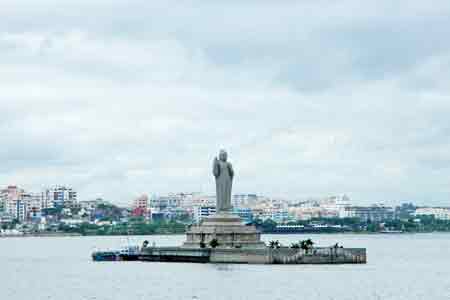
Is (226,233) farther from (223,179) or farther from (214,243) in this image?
(223,179)

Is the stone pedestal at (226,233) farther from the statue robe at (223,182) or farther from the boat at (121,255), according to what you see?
the boat at (121,255)

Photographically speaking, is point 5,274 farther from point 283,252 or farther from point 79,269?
point 283,252

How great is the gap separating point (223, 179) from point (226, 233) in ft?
12.2

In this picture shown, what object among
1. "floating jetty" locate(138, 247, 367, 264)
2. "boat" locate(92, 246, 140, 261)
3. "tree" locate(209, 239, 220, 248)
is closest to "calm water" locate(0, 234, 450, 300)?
"floating jetty" locate(138, 247, 367, 264)

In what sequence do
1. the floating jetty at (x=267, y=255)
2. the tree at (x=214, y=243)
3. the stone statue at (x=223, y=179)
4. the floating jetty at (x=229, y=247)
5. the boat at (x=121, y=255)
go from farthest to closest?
the boat at (x=121, y=255) < the stone statue at (x=223, y=179) < the tree at (x=214, y=243) < the floating jetty at (x=229, y=247) < the floating jetty at (x=267, y=255)

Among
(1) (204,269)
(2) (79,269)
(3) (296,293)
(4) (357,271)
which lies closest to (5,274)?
(2) (79,269)

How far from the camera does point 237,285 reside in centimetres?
5806

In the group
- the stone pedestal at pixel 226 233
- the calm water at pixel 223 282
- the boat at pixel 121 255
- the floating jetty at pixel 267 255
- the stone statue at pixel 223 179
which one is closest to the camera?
the calm water at pixel 223 282

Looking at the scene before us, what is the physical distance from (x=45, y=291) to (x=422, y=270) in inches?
1148

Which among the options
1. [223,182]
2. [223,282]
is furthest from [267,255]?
[223,282]

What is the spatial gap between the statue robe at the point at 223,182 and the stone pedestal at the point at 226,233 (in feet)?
2.98

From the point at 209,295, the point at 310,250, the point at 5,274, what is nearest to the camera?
the point at 209,295

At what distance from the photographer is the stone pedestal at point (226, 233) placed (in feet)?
234

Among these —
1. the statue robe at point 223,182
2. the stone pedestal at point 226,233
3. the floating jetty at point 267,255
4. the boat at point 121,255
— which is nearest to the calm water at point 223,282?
the floating jetty at point 267,255
